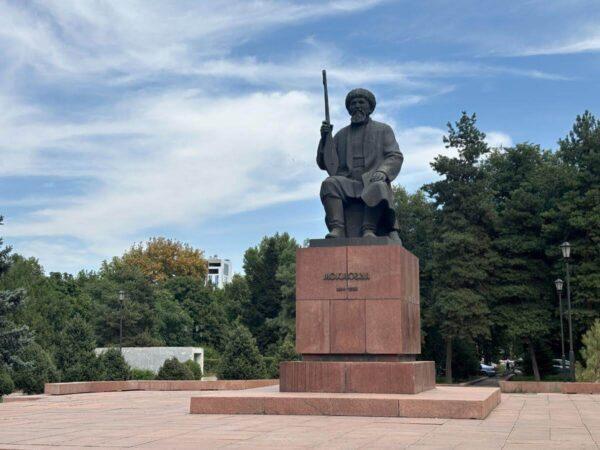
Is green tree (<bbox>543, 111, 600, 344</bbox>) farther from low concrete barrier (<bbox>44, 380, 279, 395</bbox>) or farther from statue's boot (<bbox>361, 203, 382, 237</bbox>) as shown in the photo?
statue's boot (<bbox>361, 203, 382, 237</bbox>)

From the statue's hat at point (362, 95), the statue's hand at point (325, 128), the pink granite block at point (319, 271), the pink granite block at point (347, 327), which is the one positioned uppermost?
the statue's hat at point (362, 95)

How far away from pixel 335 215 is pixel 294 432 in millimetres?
5522

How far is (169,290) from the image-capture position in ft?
215

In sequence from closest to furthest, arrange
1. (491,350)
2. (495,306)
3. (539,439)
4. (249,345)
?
(539,439) → (249,345) → (495,306) → (491,350)

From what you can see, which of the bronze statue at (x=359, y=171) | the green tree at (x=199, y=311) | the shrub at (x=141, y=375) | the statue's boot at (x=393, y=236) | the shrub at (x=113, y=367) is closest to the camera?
the bronze statue at (x=359, y=171)

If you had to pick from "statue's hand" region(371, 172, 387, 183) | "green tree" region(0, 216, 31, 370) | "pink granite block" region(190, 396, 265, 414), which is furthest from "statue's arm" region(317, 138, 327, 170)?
"green tree" region(0, 216, 31, 370)

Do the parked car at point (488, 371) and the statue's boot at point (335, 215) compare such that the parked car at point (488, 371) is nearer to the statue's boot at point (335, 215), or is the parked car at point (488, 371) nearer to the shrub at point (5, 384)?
the shrub at point (5, 384)

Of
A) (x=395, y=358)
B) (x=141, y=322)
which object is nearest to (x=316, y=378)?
(x=395, y=358)

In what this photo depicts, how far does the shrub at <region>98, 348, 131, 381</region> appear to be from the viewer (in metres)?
27.6

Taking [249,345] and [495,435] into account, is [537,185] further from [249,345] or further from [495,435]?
Result: [495,435]

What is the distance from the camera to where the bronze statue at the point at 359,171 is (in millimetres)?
13461

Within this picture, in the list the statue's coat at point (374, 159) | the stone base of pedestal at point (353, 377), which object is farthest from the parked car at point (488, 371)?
the stone base of pedestal at point (353, 377)

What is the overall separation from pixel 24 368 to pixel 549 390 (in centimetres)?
1645

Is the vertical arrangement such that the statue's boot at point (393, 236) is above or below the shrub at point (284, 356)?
above
